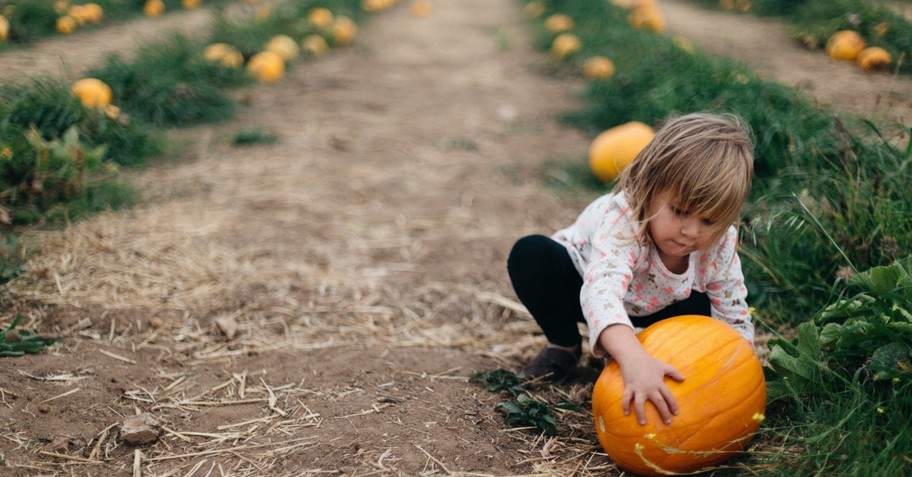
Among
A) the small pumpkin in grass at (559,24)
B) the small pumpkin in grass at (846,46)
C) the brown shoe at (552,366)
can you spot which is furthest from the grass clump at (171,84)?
the small pumpkin in grass at (846,46)

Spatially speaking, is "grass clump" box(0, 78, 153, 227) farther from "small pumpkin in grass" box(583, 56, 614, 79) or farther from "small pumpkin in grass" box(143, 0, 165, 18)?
"small pumpkin in grass" box(143, 0, 165, 18)

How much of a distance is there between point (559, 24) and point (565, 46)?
149 centimetres

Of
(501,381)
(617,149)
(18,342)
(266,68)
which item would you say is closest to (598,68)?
(617,149)

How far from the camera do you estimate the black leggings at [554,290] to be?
2.41 m

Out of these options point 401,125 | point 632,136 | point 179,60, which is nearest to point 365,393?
point 632,136

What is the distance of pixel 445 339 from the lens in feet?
10.00

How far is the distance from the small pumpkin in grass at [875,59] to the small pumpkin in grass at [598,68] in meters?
2.14

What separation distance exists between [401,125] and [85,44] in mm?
3347

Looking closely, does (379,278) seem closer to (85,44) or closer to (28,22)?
(85,44)

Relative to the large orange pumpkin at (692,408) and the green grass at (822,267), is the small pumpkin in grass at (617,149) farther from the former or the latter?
the large orange pumpkin at (692,408)

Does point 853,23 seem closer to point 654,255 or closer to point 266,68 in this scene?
point 266,68

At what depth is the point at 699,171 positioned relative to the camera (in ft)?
6.49

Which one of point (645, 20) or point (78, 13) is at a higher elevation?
point (78, 13)

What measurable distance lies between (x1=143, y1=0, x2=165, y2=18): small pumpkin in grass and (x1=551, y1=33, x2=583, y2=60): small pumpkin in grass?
5.17 m
